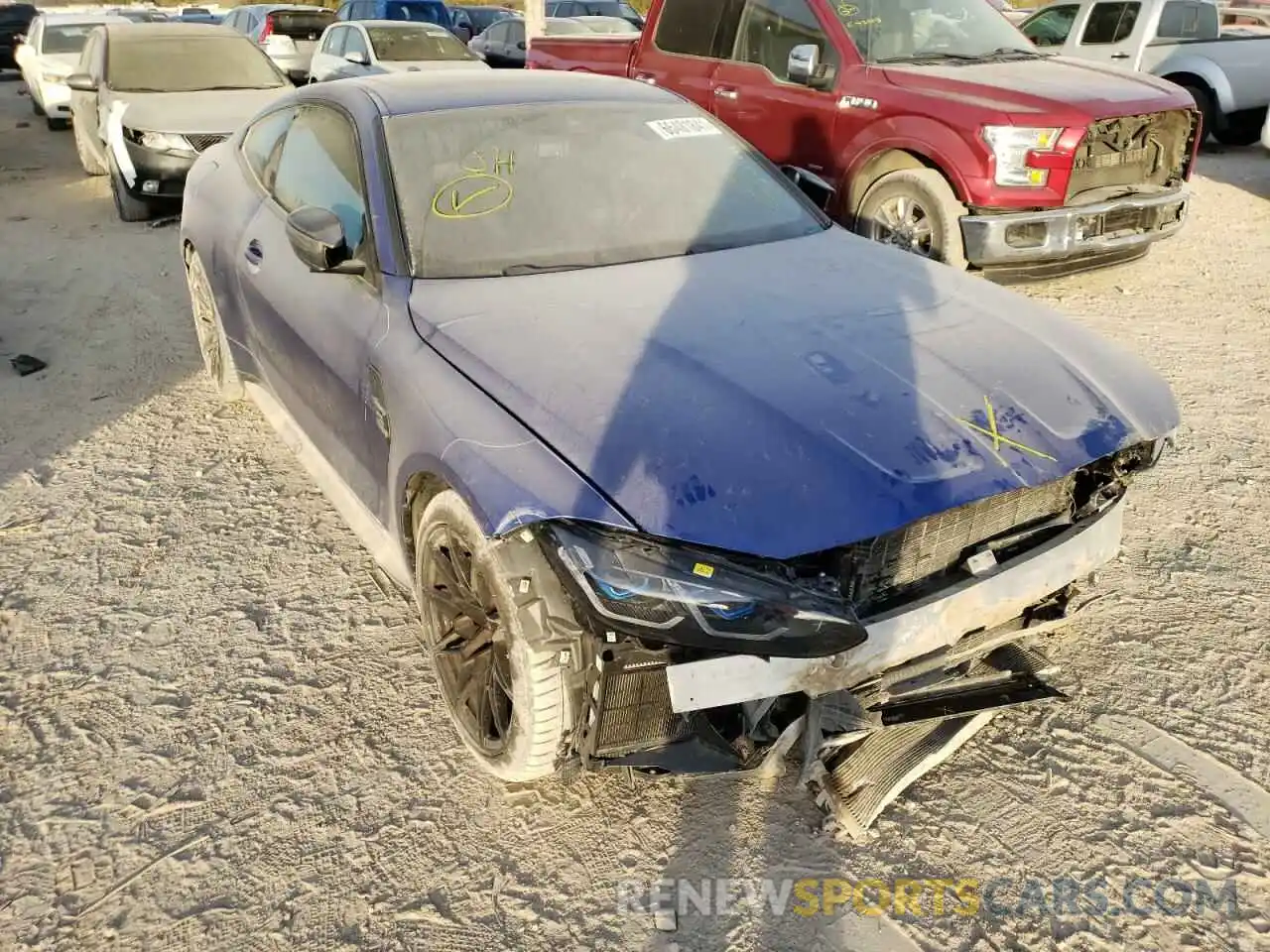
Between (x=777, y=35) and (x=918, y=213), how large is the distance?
1.74 meters

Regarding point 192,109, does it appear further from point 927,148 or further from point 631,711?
point 631,711

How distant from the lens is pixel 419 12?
16688mm

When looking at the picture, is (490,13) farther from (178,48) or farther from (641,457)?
(641,457)

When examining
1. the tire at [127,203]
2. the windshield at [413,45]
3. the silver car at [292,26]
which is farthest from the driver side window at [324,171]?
the silver car at [292,26]

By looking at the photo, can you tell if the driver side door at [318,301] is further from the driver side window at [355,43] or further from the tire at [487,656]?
the driver side window at [355,43]

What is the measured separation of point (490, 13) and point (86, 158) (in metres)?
12.2

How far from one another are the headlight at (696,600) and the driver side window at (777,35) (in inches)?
203

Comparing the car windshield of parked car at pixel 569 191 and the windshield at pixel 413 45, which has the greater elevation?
the car windshield of parked car at pixel 569 191

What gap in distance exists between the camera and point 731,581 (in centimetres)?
198

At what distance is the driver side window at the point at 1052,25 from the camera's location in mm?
11641

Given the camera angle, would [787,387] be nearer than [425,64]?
Yes

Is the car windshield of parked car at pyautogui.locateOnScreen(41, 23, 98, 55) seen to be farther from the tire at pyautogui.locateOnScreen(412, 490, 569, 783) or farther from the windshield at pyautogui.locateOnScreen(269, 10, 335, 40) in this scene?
the tire at pyautogui.locateOnScreen(412, 490, 569, 783)

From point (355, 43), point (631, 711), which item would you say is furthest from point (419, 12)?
point (631, 711)

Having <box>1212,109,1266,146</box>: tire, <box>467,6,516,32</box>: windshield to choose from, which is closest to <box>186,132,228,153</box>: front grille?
<box>1212,109,1266,146</box>: tire
